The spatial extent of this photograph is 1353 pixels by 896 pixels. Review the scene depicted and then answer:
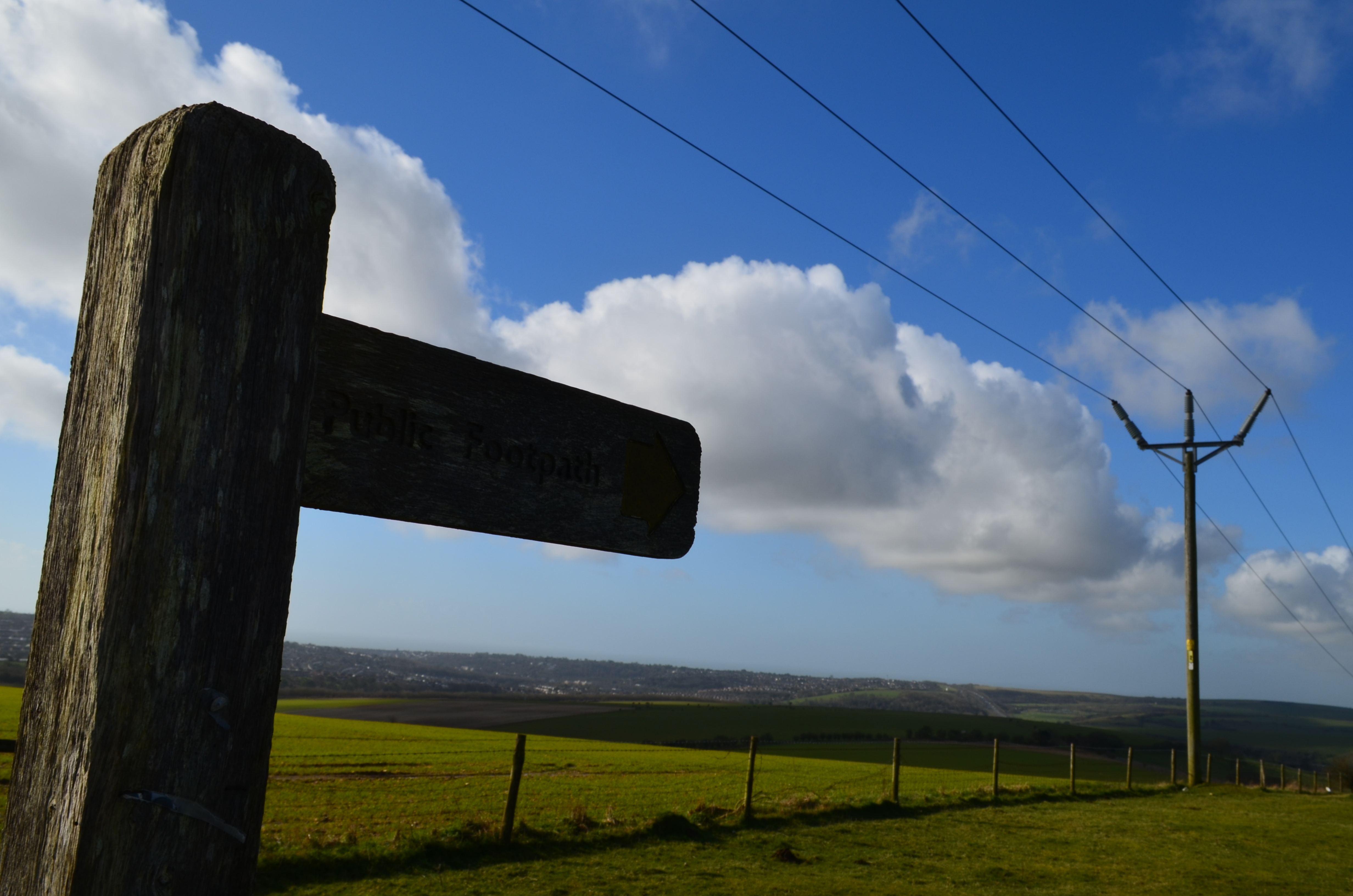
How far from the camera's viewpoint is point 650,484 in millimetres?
1875

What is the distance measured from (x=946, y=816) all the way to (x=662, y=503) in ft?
45.9

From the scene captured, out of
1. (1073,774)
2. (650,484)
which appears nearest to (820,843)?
(650,484)

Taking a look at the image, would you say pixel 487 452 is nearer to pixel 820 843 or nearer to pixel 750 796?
pixel 820 843

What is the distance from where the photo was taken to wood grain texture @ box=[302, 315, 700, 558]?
1.44 m

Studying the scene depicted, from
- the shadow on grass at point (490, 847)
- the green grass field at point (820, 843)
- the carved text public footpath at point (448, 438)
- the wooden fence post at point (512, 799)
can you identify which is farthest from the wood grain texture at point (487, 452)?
the wooden fence post at point (512, 799)

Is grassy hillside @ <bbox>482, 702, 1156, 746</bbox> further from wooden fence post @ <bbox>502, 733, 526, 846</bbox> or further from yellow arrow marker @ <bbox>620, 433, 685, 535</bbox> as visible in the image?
yellow arrow marker @ <bbox>620, 433, 685, 535</bbox>

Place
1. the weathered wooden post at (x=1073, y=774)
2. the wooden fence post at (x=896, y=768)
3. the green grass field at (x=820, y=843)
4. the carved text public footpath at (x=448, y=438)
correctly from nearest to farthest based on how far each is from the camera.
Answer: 1. the carved text public footpath at (x=448, y=438)
2. the green grass field at (x=820, y=843)
3. the wooden fence post at (x=896, y=768)
4. the weathered wooden post at (x=1073, y=774)

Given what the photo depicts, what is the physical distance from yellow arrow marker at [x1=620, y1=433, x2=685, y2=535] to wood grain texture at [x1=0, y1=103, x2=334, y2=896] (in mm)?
736

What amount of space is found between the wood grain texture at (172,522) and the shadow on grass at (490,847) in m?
7.35

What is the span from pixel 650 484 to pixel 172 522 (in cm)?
97

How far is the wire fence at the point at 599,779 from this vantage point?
13852 millimetres

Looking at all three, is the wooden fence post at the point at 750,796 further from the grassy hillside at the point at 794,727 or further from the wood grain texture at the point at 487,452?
the grassy hillside at the point at 794,727

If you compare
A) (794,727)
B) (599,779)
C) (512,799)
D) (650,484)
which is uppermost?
(650,484)

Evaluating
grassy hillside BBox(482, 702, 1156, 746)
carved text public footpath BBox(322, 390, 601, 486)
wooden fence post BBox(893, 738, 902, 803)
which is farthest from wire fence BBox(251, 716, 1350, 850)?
carved text public footpath BBox(322, 390, 601, 486)
